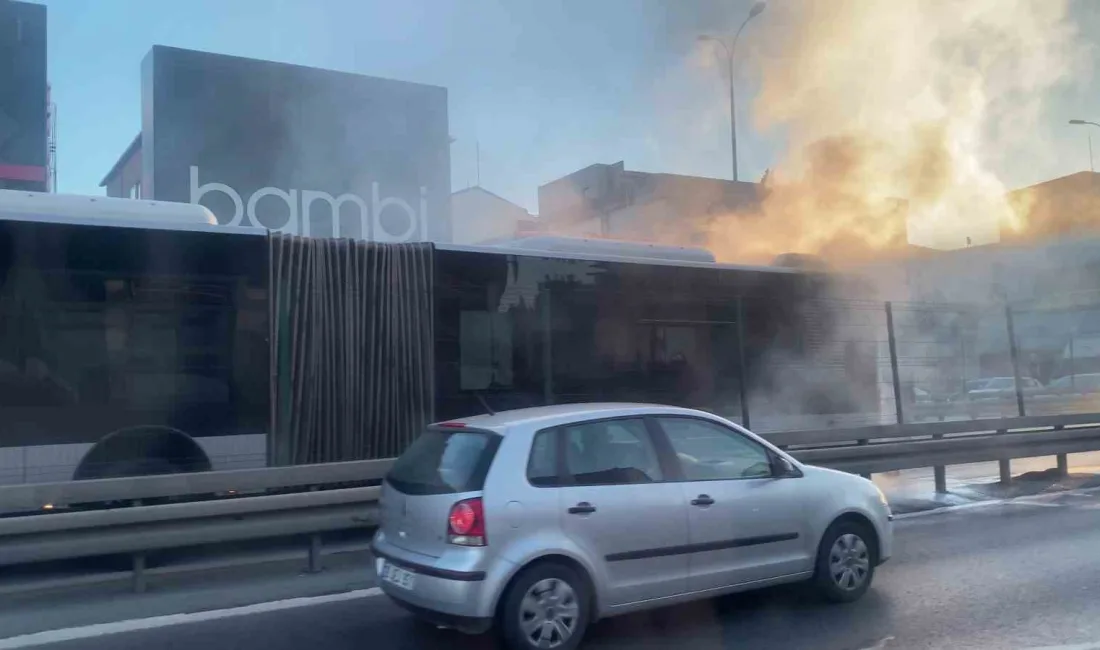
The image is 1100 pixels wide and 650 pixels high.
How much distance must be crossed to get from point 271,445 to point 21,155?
19.0 meters

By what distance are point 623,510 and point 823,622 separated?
5.24ft

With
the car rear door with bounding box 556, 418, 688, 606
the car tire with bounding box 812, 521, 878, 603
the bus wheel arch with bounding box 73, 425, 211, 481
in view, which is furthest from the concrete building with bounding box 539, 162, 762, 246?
the car rear door with bounding box 556, 418, 688, 606

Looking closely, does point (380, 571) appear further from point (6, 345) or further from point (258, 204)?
point (258, 204)

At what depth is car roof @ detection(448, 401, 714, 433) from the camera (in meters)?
5.40

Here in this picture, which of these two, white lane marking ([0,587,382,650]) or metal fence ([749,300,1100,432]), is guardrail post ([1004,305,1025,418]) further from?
white lane marking ([0,587,382,650])

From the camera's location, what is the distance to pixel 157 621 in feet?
20.0

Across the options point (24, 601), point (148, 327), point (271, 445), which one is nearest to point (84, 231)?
point (148, 327)

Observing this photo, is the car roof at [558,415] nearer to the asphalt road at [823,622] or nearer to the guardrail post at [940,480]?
the asphalt road at [823,622]

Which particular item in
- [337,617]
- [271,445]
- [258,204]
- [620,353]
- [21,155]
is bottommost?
[337,617]

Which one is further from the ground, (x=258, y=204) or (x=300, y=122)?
(x=300, y=122)

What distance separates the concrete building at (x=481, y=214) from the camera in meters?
37.2

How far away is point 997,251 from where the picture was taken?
1827 centimetres

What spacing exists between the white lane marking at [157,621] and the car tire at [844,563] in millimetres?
3146

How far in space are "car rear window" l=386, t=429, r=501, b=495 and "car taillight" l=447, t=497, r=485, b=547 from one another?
10cm
